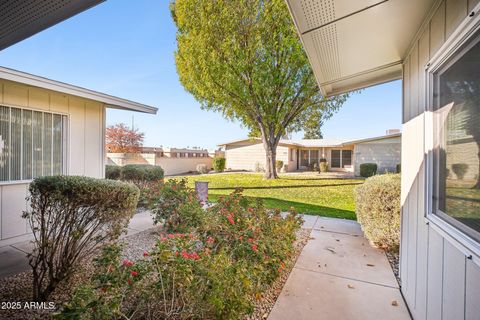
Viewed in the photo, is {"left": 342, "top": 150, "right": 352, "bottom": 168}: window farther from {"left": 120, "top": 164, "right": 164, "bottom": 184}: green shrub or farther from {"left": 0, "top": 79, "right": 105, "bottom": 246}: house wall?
{"left": 0, "top": 79, "right": 105, "bottom": 246}: house wall

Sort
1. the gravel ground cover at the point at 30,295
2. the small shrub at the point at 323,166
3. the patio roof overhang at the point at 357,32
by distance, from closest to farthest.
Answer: the patio roof overhang at the point at 357,32 < the gravel ground cover at the point at 30,295 < the small shrub at the point at 323,166

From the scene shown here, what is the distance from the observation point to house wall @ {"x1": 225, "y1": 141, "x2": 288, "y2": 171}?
2346 centimetres

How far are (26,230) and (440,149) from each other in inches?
262

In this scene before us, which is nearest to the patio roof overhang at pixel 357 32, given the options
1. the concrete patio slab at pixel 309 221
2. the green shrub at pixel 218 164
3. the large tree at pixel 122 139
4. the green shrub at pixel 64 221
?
the green shrub at pixel 64 221

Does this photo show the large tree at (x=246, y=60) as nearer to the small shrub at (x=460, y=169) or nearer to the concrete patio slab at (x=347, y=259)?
the concrete patio slab at (x=347, y=259)

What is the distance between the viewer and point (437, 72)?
207 cm

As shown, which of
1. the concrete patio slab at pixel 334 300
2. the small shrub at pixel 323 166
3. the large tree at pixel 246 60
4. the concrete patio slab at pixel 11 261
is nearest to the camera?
the concrete patio slab at pixel 334 300

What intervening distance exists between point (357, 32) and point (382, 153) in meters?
19.6

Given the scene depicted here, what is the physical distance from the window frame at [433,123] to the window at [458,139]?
0.06ft

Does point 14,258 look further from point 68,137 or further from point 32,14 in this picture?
point 32,14

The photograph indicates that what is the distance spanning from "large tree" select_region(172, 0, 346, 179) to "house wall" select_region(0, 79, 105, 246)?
855 centimetres

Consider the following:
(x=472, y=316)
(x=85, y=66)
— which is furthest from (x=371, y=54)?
(x=85, y=66)

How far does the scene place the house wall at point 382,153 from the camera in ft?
62.0

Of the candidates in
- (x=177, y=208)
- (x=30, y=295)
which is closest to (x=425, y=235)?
(x=177, y=208)
